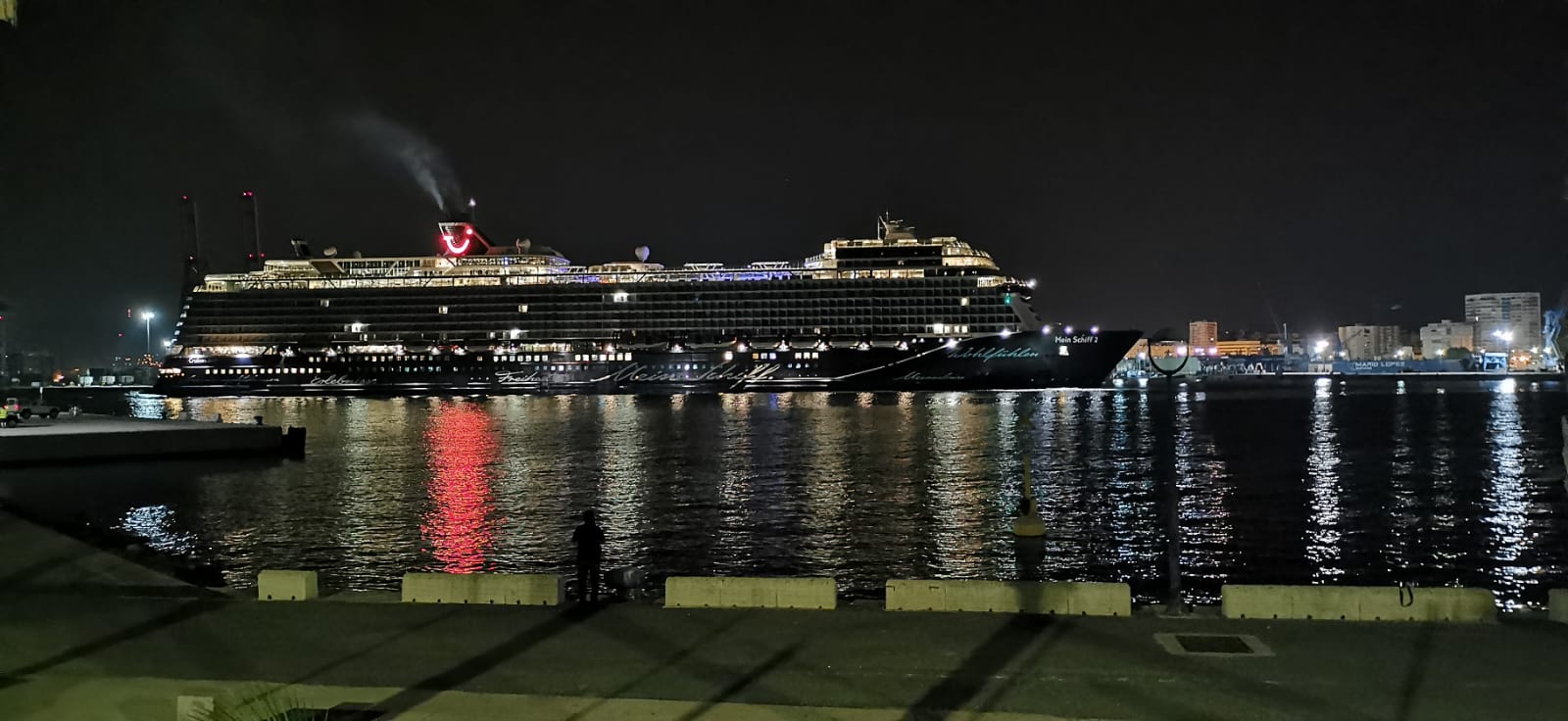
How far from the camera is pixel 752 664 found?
7.96 meters

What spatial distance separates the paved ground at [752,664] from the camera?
271 inches

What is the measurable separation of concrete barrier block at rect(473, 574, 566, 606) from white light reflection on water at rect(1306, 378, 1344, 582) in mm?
11519

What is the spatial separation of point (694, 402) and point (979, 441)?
3889 centimetres

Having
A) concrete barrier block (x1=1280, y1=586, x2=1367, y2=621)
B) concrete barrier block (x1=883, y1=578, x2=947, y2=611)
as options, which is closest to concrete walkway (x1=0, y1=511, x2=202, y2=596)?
concrete barrier block (x1=883, y1=578, x2=947, y2=611)

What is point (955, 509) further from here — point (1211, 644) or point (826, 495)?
point (1211, 644)

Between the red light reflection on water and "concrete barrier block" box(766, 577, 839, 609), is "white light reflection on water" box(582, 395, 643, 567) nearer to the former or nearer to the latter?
the red light reflection on water

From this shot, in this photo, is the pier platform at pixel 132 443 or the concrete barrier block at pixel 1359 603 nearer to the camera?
the concrete barrier block at pixel 1359 603

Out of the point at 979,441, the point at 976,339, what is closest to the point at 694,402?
the point at 976,339

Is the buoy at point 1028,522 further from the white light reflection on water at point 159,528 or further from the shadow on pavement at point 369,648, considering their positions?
the white light reflection on water at point 159,528

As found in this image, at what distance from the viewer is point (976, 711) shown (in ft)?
22.2

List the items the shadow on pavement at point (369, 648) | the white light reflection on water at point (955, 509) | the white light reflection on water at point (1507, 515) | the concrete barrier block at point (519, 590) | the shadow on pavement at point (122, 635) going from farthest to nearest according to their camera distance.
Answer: the white light reflection on water at point (955, 509), the white light reflection on water at point (1507, 515), the concrete barrier block at point (519, 590), the shadow on pavement at point (122, 635), the shadow on pavement at point (369, 648)

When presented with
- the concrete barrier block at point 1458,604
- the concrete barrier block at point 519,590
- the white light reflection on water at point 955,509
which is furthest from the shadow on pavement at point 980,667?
the white light reflection on water at point 955,509

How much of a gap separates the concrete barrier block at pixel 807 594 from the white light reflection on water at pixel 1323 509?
9452 millimetres

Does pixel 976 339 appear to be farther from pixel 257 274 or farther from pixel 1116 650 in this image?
pixel 1116 650
